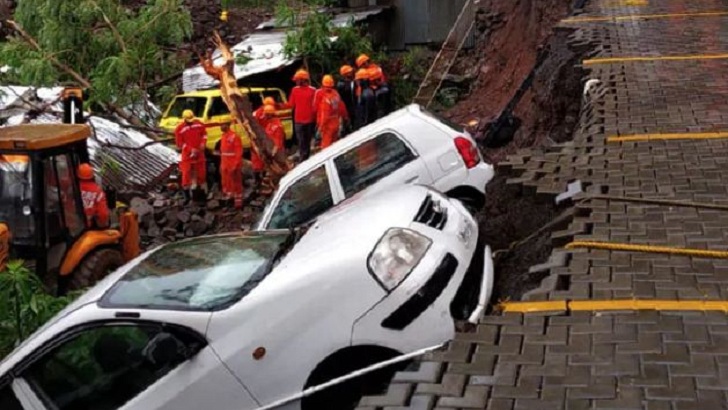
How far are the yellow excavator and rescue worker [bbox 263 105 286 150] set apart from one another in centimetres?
580

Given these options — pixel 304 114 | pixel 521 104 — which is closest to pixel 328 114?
pixel 304 114

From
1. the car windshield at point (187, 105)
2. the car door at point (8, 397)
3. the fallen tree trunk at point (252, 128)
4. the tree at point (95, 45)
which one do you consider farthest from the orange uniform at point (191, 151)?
the car door at point (8, 397)

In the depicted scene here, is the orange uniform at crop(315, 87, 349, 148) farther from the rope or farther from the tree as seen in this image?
the rope

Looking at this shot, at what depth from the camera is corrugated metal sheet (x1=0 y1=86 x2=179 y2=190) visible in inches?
598

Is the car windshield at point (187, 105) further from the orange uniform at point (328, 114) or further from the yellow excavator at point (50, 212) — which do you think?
the yellow excavator at point (50, 212)

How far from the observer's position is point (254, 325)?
16.5 ft

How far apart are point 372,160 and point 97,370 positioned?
13.6 ft

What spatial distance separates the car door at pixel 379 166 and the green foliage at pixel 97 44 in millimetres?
9323

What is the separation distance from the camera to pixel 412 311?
5.12 m

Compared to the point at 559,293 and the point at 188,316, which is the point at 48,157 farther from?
the point at 559,293

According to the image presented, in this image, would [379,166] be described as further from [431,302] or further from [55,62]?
[55,62]

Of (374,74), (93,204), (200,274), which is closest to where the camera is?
(200,274)

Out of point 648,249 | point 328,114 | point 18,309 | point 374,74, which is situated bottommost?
point 328,114

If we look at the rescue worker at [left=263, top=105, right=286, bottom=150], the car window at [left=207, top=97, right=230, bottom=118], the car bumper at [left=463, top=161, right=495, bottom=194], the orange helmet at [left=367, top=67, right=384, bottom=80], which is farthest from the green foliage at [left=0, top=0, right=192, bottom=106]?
the car bumper at [left=463, top=161, right=495, bottom=194]
